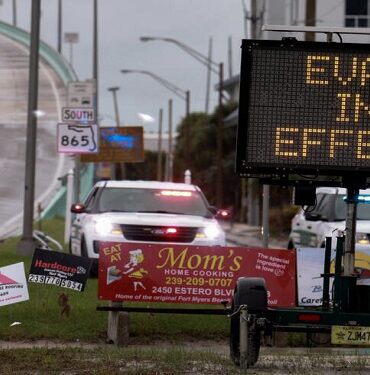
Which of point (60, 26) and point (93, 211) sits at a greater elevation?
point (60, 26)

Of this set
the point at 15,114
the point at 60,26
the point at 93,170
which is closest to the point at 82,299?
the point at 93,170

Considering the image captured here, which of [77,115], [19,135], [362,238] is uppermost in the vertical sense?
[77,115]

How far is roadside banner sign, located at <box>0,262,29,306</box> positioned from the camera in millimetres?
10086

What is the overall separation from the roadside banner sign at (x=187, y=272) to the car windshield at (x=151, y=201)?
5441 mm

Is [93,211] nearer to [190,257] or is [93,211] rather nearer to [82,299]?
[82,299]

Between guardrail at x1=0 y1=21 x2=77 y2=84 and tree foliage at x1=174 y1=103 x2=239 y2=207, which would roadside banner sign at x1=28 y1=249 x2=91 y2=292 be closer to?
tree foliage at x1=174 y1=103 x2=239 y2=207

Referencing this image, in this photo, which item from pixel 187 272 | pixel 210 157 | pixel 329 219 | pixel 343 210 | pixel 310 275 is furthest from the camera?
pixel 210 157

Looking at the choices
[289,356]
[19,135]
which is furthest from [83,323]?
[19,135]

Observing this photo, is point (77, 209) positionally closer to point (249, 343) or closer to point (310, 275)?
point (310, 275)

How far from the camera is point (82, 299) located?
12.2m

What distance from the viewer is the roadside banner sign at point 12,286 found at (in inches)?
397

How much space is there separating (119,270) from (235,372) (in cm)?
236

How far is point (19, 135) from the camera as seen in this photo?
6331 centimetres

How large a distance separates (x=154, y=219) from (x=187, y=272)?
4.76 meters
